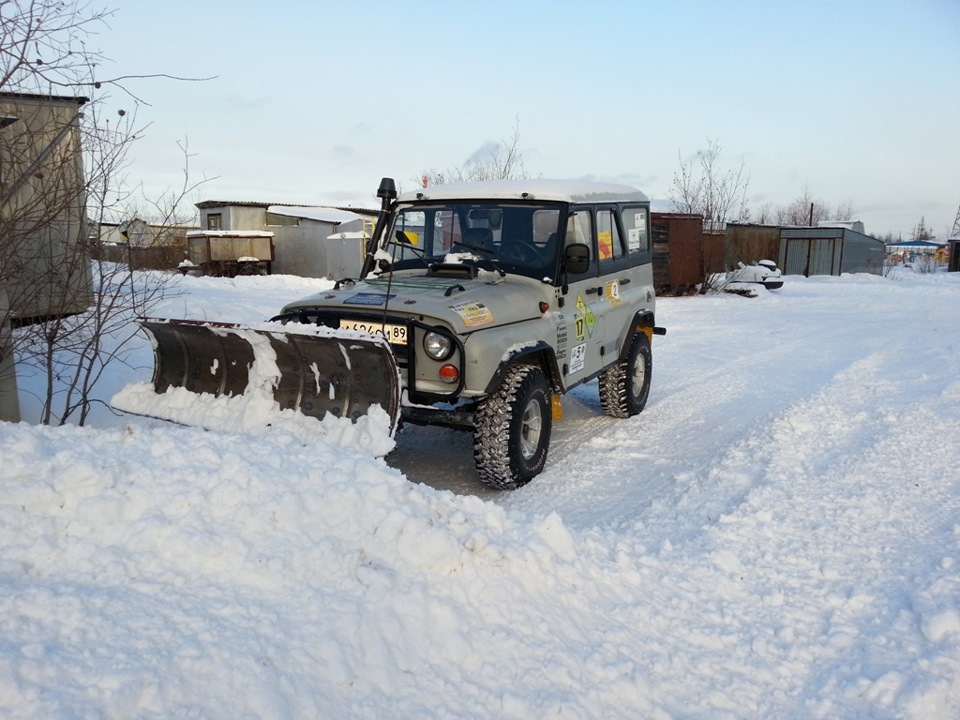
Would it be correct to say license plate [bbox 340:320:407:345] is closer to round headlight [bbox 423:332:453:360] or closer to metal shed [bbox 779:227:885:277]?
round headlight [bbox 423:332:453:360]

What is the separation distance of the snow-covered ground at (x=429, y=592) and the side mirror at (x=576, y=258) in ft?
6.18

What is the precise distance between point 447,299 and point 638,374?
3.41 meters

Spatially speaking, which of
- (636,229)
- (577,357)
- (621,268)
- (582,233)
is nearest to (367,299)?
(577,357)

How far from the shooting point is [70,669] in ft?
7.98

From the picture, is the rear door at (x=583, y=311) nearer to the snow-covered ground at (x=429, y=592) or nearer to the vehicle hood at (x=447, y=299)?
the vehicle hood at (x=447, y=299)

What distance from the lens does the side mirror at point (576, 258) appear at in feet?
19.8

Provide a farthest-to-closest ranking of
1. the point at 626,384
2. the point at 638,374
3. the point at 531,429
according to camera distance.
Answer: the point at 638,374
the point at 626,384
the point at 531,429

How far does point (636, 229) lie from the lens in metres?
7.88

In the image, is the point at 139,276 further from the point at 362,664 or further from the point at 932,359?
the point at 932,359

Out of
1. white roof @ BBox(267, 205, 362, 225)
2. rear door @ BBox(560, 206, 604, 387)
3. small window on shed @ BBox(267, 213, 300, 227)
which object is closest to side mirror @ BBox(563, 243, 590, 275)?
rear door @ BBox(560, 206, 604, 387)

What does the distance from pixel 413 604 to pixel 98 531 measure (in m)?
1.36

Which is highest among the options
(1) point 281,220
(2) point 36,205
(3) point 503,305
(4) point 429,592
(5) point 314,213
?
(5) point 314,213

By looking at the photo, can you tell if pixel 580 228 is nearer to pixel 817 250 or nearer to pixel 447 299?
pixel 447 299

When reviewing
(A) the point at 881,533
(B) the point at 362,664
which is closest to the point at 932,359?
(A) the point at 881,533
